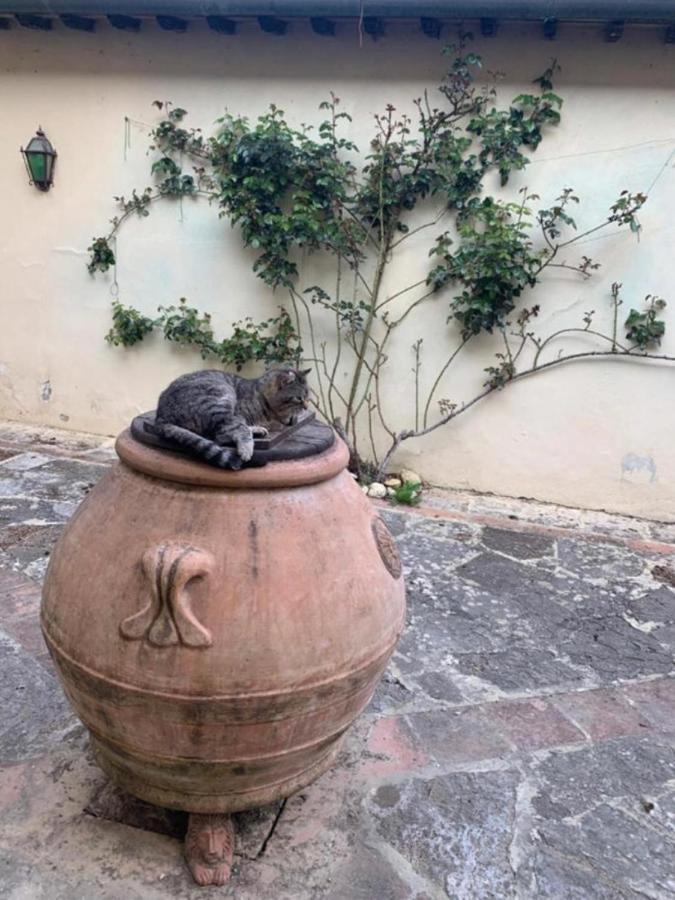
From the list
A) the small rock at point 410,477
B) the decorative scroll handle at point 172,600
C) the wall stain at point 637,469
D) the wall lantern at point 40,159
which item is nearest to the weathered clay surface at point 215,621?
the decorative scroll handle at point 172,600

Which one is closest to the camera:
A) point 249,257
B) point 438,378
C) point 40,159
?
point 438,378

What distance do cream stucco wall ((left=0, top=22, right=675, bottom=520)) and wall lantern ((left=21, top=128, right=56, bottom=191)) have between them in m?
0.09

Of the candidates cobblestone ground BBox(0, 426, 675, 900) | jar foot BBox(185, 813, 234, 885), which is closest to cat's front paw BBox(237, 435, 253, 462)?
jar foot BBox(185, 813, 234, 885)

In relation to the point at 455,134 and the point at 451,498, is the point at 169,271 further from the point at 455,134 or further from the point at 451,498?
the point at 451,498

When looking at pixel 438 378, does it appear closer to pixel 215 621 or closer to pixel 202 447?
pixel 202 447

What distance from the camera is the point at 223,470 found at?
4.81 feet

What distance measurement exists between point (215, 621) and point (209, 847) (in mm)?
678

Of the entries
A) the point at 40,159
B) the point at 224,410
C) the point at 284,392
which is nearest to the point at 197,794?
the point at 224,410

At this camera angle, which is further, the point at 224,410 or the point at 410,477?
the point at 410,477

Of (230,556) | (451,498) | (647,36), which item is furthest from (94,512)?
(647,36)

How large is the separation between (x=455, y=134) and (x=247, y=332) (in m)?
1.96

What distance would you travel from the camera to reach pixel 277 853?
1708 mm

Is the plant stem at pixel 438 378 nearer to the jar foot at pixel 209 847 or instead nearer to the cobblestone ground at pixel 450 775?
the cobblestone ground at pixel 450 775

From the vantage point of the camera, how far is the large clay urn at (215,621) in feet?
4.54
